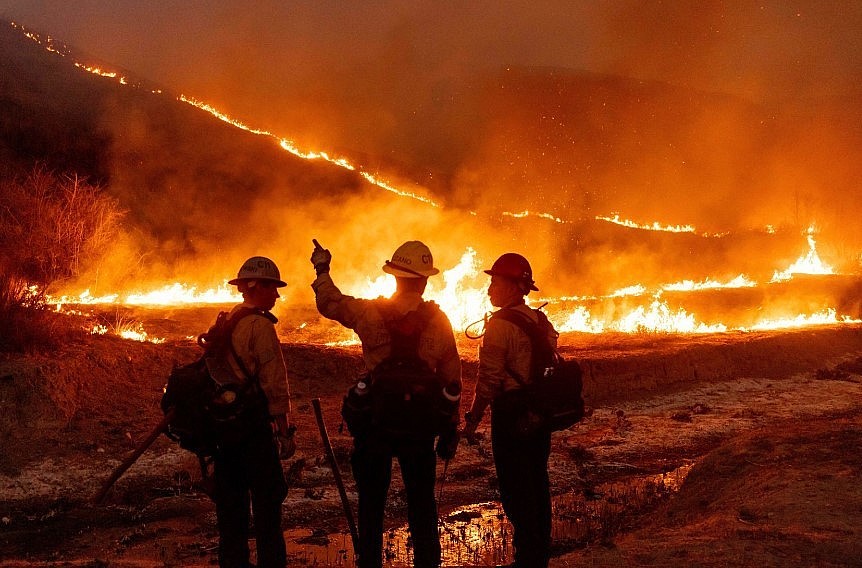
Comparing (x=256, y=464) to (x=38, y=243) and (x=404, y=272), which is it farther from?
(x=38, y=243)

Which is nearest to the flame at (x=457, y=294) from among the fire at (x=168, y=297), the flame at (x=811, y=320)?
the fire at (x=168, y=297)

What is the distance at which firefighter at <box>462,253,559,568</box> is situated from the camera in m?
4.32

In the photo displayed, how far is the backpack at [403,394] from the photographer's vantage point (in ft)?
12.7

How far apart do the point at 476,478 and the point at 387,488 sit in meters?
5.14

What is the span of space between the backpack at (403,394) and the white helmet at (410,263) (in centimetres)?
23

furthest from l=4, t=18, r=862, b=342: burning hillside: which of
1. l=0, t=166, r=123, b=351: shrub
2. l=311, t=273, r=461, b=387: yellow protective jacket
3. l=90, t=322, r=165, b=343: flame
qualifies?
l=311, t=273, r=461, b=387: yellow protective jacket

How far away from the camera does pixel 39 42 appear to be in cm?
5962

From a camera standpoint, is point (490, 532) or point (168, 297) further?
point (168, 297)

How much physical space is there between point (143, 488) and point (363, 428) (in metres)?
5.47

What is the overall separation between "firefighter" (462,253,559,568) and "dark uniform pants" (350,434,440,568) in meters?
0.52

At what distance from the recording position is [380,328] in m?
4.02

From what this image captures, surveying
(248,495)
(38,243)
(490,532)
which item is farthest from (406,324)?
(38,243)

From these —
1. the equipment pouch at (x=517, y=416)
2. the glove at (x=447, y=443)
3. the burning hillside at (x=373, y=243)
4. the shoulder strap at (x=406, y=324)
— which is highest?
the burning hillside at (x=373, y=243)

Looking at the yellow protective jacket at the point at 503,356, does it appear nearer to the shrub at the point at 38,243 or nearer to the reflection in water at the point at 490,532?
the reflection in water at the point at 490,532
